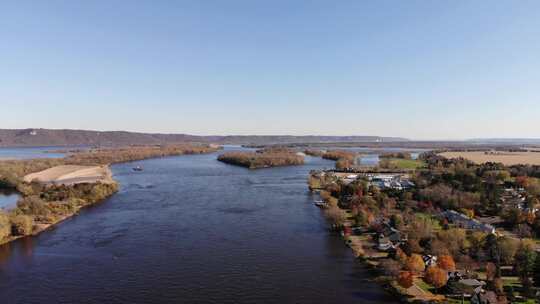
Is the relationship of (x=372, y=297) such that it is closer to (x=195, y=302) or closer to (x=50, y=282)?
(x=195, y=302)

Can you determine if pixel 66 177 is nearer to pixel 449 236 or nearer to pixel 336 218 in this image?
pixel 336 218

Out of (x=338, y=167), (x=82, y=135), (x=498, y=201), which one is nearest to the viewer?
(x=498, y=201)

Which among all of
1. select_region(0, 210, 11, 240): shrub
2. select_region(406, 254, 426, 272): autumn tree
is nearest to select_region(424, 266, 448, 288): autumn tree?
select_region(406, 254, 426, 272): autumn tree

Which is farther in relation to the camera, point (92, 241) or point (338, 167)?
point (338, 167)

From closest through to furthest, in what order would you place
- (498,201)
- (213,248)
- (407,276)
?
(407,276) < (213,248) < (498,201)

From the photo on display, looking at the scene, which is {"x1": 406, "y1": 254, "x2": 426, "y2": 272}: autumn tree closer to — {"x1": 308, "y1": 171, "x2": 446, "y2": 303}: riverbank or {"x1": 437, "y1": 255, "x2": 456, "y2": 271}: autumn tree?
{"x1": 308, "y1": 171, "x2": 446, "y2": 303}: riverbank

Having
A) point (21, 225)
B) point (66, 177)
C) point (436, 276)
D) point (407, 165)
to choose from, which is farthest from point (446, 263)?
point (407, 165)

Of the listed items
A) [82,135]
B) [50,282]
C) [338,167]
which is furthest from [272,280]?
[82,135]
